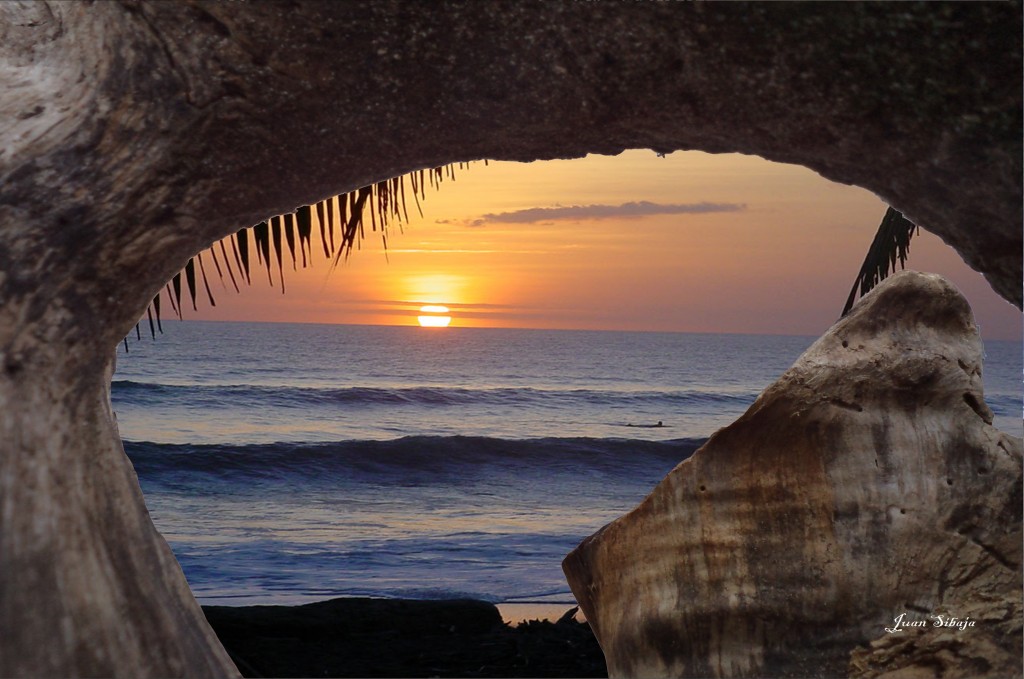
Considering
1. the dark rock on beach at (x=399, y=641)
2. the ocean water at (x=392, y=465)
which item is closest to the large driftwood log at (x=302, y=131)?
the dark rock on beach at (x=399, y=641)

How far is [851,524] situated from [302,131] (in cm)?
280

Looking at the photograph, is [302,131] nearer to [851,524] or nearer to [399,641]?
Result: [851,524]

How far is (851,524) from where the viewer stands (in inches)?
148

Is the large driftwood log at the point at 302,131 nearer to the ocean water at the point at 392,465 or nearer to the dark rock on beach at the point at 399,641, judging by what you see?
the dark rock on beach at the point at 399,641

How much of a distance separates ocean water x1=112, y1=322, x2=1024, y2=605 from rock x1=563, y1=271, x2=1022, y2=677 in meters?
5.40

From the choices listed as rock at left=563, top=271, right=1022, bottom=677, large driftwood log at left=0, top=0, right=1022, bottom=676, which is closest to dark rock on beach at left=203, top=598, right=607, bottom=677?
rock at left=563, top=271, right=1022, bottom=677

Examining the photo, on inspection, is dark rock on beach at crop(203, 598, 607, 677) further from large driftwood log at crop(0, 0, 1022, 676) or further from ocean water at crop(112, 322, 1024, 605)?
large driftwood log at crop(0, 0, 1022, 676)

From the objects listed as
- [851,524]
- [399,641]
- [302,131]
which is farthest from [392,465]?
[302,131]

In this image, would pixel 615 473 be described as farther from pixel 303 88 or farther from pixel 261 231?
pixel 303 88

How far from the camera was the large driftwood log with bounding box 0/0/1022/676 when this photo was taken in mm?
1858

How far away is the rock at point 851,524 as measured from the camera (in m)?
3.71

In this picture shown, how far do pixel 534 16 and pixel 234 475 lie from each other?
16.4 meters

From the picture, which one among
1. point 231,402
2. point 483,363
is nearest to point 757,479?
point 231,402

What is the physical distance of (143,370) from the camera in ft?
108
